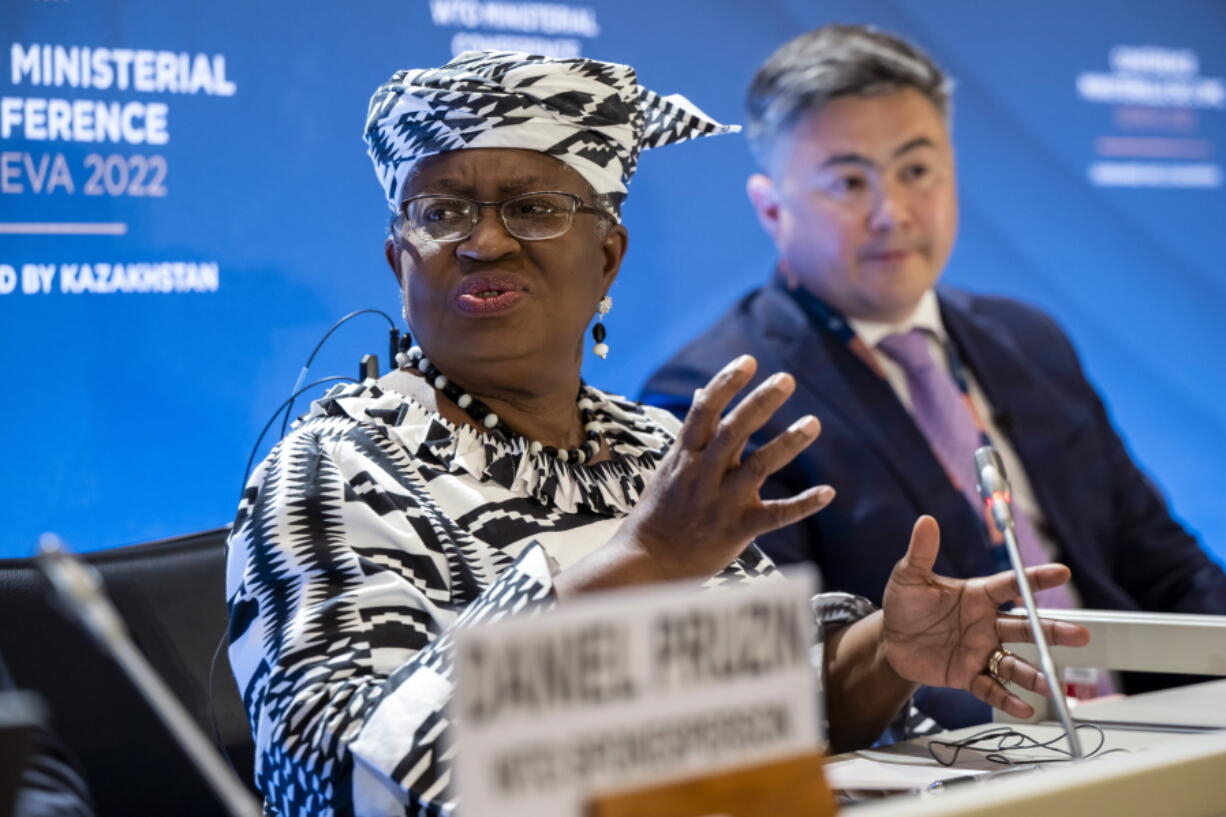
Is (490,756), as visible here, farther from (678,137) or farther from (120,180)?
(120,180)

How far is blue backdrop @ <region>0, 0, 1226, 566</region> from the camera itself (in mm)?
2490

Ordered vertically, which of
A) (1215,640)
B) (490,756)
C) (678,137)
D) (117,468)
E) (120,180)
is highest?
(120,180)

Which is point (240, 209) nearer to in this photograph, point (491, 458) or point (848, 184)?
point (491, 458)

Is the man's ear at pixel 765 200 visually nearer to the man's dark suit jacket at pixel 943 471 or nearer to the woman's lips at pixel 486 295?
the man's dark suit jacket at pixel 943 471

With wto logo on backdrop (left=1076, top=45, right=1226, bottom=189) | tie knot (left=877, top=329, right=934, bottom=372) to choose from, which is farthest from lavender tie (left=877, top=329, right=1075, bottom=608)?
wto logo on backdrop (left=1076, top=45, right=1226, bottom=189)

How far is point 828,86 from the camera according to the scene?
341cm

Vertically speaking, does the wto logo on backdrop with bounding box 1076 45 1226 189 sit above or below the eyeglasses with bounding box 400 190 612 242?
above

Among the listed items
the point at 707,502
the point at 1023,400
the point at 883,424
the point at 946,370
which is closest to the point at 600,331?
the point at 707,502

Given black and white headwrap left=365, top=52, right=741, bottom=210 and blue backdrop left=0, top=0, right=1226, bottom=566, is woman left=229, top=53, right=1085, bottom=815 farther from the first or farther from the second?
blue backdrop left=0, top=0, right=1226, bottom=566

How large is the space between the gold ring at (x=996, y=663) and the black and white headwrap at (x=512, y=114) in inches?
32.5

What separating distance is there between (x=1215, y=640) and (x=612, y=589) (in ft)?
3.16

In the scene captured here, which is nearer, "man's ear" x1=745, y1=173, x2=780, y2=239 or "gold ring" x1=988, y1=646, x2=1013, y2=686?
"gold ring" x1=988, y1=646, x2=1013, y2=686

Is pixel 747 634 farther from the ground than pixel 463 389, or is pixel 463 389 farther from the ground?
pixel 463 389

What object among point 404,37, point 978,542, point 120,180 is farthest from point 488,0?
point 978,542
